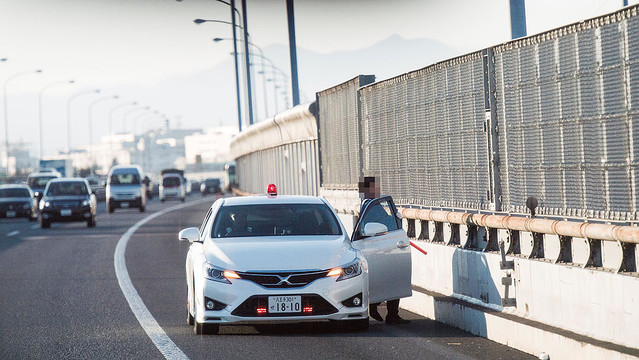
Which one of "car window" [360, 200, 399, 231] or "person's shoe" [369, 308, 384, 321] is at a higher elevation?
"car window" [360, 200, 399, 231]

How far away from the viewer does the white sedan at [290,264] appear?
1085 cm

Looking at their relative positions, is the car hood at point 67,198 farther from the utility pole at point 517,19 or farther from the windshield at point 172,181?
the windshield at point 172,181

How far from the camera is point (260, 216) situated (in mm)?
12508

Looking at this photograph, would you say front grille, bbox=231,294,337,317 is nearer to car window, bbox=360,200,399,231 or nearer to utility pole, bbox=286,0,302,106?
car window, bbox=360,200,399,231

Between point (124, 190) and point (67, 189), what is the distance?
15.4 m

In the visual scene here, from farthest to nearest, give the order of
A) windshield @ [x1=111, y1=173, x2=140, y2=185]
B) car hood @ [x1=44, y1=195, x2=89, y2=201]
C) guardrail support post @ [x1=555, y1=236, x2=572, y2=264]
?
windshield @ [x1=111, y1=173, x2=140, y2=185] < car hood @ [x1=44, y1=195, x2=89, y2=201] < guardrail support post @ [x1=555, y1=236, x2=572, y2=264]

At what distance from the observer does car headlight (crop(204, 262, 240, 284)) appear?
1093 cm

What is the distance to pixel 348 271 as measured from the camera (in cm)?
1112

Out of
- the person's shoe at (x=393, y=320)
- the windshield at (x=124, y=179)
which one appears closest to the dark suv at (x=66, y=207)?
the windshield at (x=124, y=179)

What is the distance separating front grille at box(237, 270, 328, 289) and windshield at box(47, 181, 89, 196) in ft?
103

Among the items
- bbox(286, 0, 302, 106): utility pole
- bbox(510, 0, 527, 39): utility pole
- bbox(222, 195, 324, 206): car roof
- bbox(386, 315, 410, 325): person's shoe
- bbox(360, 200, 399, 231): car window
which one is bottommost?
bbox(386, 315, 410, 325): person's shoe

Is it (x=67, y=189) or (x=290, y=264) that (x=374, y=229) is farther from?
(x=67, y=189)

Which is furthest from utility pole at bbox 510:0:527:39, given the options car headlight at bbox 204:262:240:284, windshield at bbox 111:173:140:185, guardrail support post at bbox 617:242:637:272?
windshield at bbox 111:173:140:185

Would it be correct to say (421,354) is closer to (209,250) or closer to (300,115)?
(209,250)
